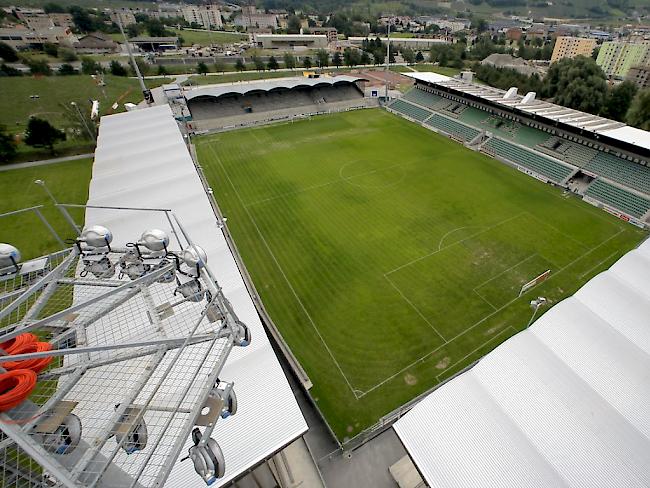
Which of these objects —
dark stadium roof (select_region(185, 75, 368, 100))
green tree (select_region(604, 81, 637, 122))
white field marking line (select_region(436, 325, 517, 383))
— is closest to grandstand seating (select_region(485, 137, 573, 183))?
white field marking line (select_region(436, 325, 517, 383))

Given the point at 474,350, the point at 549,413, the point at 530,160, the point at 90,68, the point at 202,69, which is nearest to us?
the point at 549,413

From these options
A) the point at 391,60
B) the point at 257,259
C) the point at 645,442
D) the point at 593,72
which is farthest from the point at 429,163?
the point at 391,60

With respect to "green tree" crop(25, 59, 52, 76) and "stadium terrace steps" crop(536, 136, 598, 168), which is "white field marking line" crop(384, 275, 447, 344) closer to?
"stadium terrace steps" crop(536, 136, 598, 168)

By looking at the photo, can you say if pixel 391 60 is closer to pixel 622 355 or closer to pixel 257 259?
pixel 257 259

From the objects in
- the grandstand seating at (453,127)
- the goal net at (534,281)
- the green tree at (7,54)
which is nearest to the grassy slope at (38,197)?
the goal net at (534,281)

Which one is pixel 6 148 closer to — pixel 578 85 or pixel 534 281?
pixel 534 281

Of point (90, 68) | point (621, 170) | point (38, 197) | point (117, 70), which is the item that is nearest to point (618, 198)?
Answer: point (621, 170)

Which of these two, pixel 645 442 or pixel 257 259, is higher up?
pixel 645 442
